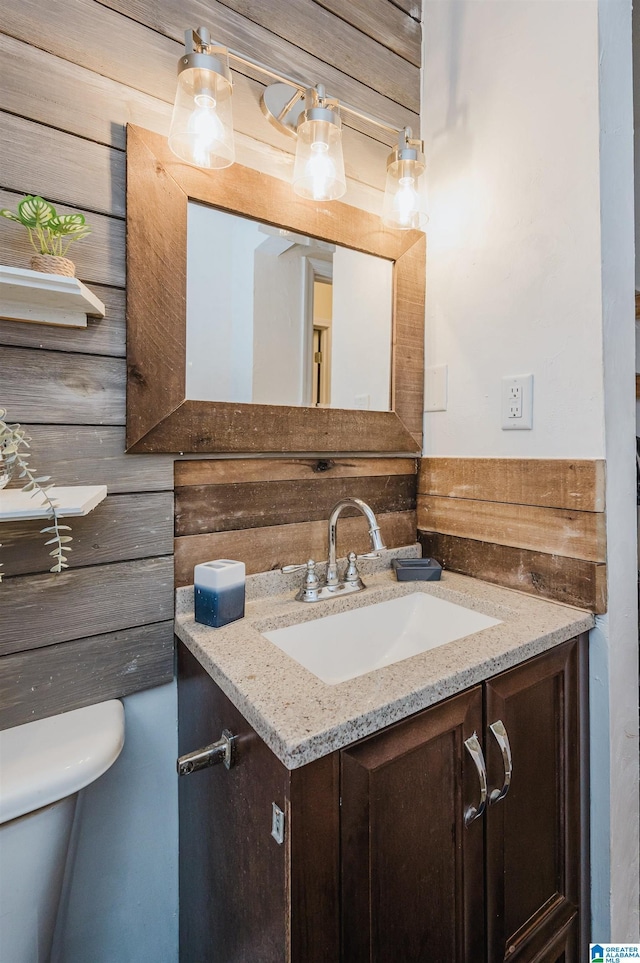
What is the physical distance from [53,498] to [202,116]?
0.72m

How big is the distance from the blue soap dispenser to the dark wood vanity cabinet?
0.28 ft

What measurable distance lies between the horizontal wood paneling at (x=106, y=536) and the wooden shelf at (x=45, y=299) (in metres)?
0.31

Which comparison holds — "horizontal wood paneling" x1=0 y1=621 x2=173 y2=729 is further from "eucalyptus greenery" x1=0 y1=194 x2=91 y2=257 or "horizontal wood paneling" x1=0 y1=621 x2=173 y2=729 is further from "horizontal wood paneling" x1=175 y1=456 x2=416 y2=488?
"eucalyptus greenery" x1=0 y1=194 x2=91 y2=257

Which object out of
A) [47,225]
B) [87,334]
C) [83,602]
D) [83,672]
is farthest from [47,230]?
[83,672]

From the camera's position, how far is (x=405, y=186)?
1070 mm

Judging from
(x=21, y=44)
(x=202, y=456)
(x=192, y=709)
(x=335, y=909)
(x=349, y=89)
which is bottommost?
(x=335, y=909)

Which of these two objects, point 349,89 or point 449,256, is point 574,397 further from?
point 349,89

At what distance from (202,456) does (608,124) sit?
103 centimetres

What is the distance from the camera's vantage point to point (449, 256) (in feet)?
3.87

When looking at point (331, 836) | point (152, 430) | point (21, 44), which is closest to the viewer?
point (331, 836)

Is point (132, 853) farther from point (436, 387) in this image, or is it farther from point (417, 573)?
point (436, 387)

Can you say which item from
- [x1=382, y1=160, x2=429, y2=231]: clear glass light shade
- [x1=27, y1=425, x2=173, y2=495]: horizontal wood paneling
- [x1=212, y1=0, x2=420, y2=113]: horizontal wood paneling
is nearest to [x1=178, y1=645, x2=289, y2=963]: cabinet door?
[x1=27, y1=425, x2=173, y2=495]: horizontal wood paneling

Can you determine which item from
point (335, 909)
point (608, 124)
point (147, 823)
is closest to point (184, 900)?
point (147, 823)

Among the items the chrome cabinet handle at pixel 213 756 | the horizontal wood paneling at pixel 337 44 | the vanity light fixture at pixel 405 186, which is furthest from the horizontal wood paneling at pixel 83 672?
the horizontal wood paneling at pixel 337 44
